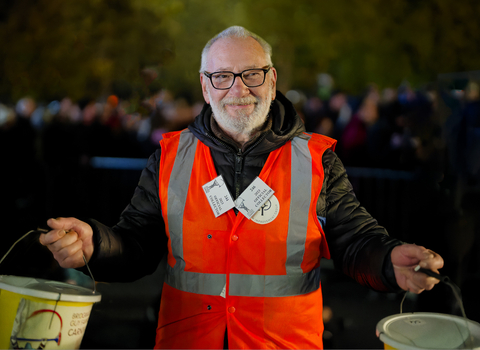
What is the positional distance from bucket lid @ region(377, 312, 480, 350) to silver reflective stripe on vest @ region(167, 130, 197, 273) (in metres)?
0.87

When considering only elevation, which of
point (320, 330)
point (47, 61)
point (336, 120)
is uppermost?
point (47, 61)

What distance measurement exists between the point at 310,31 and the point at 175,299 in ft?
28.7

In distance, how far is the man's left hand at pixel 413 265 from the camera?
1.43m

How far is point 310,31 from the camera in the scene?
9539mm

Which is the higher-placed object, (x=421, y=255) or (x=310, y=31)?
(x=310, y=31)

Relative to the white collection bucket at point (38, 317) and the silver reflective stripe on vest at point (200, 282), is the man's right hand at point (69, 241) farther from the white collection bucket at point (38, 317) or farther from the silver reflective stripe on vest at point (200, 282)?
the silver reflective stripe on vest at point (200, 282)

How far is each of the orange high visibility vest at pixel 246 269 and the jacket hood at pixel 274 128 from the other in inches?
5.1

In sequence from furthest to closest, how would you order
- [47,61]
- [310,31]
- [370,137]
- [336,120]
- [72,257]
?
1. [310,31]
2. [47,61]
3. [336,120]
4. [370,137]
5. [72,257]

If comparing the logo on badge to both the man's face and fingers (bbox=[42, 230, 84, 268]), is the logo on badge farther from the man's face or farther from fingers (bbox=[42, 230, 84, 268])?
fingers (bbox=[42, 230, 84, 268])

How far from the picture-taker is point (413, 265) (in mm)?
1524

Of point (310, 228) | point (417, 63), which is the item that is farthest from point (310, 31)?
point (310, 228)

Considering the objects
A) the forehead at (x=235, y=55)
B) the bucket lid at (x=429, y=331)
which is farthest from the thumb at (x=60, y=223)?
the bucket lid at (x=429, y=331)

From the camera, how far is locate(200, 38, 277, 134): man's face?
195 centimetres

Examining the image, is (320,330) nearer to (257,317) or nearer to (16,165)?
(257,317)
